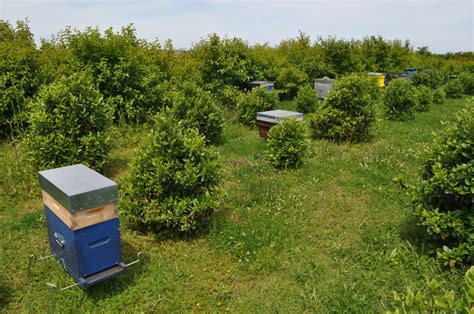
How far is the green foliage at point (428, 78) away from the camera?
57.7 feet

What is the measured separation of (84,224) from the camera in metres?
2.76

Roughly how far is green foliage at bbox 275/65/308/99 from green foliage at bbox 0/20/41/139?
29.1ft

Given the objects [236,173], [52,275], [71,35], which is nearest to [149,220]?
[52,275]

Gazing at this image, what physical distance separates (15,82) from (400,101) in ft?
31.2

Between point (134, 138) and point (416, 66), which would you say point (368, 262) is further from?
point (416, 66)

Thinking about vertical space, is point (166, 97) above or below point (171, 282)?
above

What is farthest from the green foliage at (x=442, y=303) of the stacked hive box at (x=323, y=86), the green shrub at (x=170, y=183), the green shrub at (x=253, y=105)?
the stacked hive box at (x=323, y=86)

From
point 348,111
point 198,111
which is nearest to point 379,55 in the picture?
point 348,111

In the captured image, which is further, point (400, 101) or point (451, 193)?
point (400, 101)

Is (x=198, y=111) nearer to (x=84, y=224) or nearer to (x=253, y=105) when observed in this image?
(x=253, y=105)

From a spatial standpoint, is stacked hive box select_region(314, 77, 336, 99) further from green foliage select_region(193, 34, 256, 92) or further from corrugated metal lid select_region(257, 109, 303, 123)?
corrugated metal lid select_region(257, 109, 303, 123)

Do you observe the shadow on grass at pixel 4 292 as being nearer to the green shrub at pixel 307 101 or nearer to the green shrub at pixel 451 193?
the green shrub at pixel 451 193

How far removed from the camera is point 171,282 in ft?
10.6

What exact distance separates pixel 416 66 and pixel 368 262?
80.9ft
